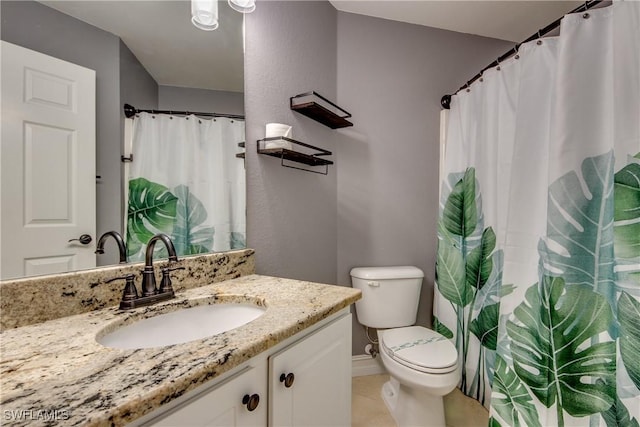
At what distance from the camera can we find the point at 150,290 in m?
0.90

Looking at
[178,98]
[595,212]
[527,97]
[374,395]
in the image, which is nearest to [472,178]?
[527,97]

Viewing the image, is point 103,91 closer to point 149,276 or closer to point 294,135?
point 149,276

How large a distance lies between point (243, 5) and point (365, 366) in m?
2.11

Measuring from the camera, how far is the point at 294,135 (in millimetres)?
1558

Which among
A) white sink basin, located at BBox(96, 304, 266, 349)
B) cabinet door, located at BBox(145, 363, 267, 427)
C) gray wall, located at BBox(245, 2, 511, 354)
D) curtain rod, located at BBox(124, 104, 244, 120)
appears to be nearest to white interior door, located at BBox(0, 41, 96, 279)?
curtain rod, located at BBox(124, 104, 244, 120)

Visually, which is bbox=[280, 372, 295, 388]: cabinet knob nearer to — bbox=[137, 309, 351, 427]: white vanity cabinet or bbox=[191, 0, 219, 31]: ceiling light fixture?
bbox=[137, 309, 351, 427]: white vanity cabinet

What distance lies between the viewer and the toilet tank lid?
175cm

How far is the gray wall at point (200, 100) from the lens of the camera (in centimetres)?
110

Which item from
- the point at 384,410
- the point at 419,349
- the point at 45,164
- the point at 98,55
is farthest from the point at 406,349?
the point at 98,55

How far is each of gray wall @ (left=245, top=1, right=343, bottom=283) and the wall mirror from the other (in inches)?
4.4

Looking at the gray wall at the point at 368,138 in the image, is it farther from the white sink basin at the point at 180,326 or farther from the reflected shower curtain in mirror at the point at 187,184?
the white sink basin at the point at 180,326

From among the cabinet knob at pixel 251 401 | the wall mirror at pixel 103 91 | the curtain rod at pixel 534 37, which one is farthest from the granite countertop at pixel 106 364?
the curtain rod at pixel 534 37

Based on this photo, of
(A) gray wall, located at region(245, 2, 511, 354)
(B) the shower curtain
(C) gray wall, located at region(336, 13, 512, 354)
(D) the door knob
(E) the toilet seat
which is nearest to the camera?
(D) the door knob
